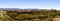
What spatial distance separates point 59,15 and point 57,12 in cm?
8

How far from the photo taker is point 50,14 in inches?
102

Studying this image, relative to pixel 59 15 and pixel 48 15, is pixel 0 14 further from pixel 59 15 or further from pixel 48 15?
pixel 59 15

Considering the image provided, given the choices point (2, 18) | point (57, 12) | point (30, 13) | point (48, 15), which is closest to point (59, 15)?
point (57, 12)

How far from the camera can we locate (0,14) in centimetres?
256

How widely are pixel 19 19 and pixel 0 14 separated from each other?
1.44ft

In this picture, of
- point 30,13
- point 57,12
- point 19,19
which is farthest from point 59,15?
point 19,19

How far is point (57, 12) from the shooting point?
263cm

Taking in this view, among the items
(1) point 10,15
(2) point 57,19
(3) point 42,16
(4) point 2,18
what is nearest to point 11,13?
(1) point 10,15

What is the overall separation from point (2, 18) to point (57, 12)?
1237 millimetres

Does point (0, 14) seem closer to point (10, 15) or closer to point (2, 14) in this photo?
point (2, 14)

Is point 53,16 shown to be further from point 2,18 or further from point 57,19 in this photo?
point 2,18

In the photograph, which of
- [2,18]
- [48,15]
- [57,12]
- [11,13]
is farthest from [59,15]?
[2,18]

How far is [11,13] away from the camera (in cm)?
261

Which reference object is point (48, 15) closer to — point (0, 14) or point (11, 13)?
point (11, 13)
